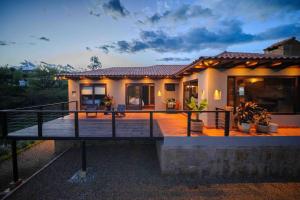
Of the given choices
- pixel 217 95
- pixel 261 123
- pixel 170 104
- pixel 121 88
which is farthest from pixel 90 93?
pixel 261 123

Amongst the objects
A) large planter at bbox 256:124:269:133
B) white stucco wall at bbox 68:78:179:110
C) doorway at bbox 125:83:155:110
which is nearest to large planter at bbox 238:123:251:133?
large planter at bbox 256:124:269:133

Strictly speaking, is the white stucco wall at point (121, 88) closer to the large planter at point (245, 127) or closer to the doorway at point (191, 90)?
the doorway at point (191, 90)

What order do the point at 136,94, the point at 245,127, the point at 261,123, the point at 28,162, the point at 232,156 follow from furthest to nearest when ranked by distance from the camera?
the point at 136,94, the point at 28,162, the point at 261,123, the point at 245,127, the point at 232,156

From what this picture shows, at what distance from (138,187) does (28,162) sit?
21.1 ft

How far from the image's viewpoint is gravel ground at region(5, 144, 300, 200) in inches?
190

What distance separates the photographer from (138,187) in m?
5.34

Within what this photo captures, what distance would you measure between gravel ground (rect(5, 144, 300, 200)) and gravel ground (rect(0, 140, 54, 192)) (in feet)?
3.45

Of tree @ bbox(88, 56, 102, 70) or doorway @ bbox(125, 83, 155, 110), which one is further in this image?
tree @ bbox(88, 56, 102, 70)

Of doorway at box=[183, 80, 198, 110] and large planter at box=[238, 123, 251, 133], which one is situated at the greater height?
doorway at box=[183, 80, 198, 110]

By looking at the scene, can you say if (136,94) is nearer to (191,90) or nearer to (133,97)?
(133,97)

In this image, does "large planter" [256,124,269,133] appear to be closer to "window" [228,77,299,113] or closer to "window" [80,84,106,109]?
"window" [228,77,299,113]

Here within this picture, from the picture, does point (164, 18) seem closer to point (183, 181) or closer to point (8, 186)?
point (183, 181)

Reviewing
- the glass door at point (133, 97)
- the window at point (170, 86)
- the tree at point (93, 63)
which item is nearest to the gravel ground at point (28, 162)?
the glass door at point (133, 97)

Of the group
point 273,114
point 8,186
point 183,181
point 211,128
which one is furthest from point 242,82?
point 8,186
